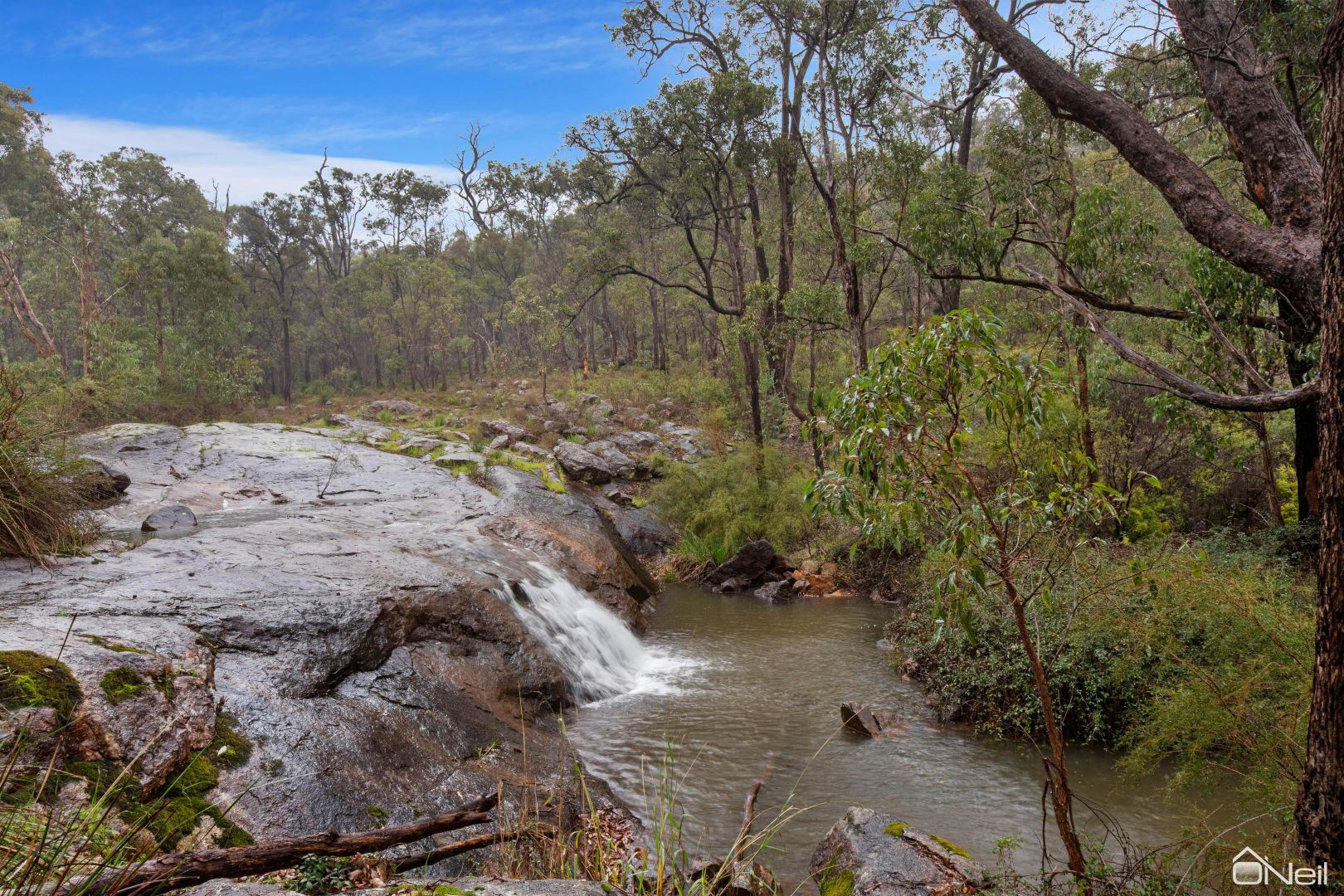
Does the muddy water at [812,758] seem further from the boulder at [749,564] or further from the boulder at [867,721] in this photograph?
the boulder at [749,564]

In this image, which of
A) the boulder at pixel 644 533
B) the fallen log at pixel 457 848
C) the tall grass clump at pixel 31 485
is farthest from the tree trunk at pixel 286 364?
the fallen log at pixel 457 848

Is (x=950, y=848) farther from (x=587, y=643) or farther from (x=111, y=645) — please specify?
(x=587, y=643)

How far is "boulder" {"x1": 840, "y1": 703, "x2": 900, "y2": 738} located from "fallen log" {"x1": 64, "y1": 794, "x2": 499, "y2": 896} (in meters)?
5.92

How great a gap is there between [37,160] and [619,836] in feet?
150

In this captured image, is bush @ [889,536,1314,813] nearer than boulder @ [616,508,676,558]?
Yes

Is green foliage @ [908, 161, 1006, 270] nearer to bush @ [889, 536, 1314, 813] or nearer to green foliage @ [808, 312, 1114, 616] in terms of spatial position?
bush @ [889, 536, 1314, 813]

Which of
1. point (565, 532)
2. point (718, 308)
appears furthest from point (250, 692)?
point (718, 308)

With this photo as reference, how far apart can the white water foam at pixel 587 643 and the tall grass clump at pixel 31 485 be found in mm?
4721

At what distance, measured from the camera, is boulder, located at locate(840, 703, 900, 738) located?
7879 mm

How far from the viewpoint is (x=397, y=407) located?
36.5m

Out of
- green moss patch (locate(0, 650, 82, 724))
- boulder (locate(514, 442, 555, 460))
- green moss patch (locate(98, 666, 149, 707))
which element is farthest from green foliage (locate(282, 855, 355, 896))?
boulder (locate(514, 442, 555, 460))

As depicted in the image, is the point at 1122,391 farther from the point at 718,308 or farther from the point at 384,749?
the point at 384,749

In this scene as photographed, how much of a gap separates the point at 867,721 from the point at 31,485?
344 inches

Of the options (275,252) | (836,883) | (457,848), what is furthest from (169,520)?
(275,252)
